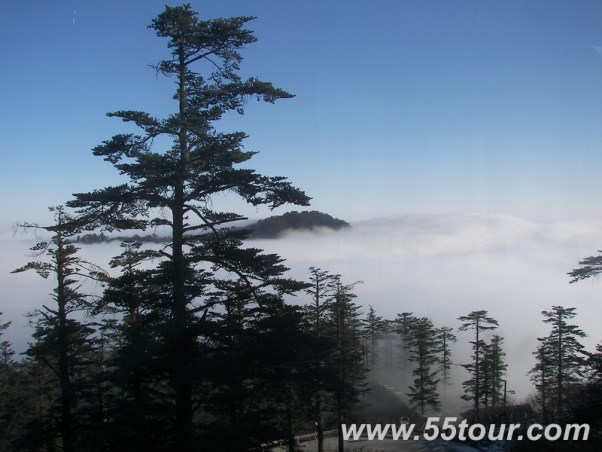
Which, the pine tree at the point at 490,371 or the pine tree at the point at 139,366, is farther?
the pine tree at the point at 490,371

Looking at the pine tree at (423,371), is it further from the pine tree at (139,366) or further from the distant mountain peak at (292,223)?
the pine tree at (139,366)

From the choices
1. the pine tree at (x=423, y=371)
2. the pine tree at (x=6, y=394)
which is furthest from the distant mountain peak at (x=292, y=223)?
the pine tree at (x=6, y=394)

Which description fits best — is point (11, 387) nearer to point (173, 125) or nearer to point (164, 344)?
point (164, 344)

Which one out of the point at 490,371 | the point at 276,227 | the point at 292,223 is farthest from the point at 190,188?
the point at 490,371

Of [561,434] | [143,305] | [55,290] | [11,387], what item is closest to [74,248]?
[55,290]

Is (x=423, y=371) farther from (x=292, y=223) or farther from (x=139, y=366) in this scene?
(x=139, y=366)

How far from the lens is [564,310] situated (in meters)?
31.9

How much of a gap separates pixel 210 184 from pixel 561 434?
17111 millimetres

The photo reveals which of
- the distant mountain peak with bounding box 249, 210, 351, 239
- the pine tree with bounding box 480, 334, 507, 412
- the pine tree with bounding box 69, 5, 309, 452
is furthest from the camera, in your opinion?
the pine tree with bounding box 480, 334, 507, 412

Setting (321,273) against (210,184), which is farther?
(321,273)

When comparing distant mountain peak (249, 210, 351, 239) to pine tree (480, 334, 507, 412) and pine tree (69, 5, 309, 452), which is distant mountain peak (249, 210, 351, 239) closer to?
pine tree (69, 5, 309, 452)

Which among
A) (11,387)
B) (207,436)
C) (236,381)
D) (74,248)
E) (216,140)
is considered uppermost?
(216,140)

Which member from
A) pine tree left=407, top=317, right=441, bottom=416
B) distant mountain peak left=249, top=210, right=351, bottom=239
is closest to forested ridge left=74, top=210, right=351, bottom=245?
distant mountain peak left=249, top=210, right=351, bottom=239

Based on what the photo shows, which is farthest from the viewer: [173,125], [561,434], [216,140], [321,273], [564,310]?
[564,310]
